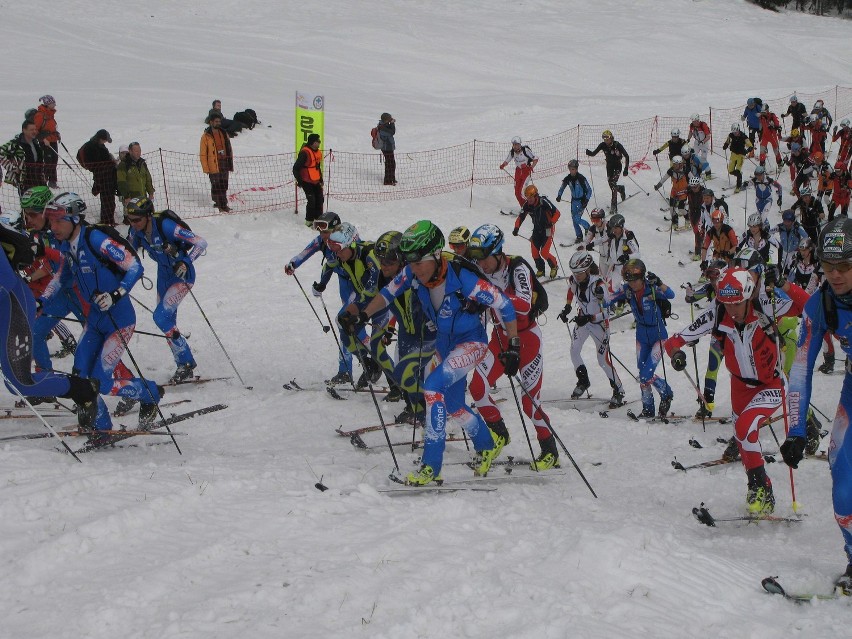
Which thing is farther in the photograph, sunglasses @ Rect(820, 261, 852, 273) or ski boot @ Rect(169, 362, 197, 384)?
ski boot @ Rect(169, 362, 197, 384)

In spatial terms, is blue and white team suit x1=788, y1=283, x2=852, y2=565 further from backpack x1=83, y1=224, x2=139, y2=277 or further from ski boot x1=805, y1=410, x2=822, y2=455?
backpack x1=83, y1=224, x2=139, y2=277

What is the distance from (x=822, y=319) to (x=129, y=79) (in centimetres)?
2914

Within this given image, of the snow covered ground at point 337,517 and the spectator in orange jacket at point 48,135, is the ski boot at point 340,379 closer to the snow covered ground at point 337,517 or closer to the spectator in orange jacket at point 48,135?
the snow covered ground at point 337,517

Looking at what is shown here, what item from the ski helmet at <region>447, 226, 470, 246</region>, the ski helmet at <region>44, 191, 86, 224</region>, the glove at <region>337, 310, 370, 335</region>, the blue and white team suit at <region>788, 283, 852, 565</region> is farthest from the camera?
the ski helmet at <region>447, 226, 470, 246</region>

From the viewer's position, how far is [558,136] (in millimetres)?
26562

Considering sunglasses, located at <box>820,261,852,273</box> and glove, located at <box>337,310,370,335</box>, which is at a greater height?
sunglasses, located at <box>820,261,852,273</box>

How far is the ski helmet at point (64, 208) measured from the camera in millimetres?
7961

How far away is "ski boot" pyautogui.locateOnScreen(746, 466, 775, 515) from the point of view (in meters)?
7.02

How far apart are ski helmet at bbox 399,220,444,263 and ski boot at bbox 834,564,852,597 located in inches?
153

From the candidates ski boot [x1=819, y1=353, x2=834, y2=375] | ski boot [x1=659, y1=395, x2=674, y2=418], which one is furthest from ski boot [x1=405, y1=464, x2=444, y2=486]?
ski boot [x1=819, y1=353, x2=834, y2=375]

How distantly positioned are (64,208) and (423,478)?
455cm

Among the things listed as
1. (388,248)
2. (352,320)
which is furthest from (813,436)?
(352,320)

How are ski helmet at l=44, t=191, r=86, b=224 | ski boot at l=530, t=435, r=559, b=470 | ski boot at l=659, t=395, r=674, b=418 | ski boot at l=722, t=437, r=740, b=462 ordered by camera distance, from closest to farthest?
ski helmet at l=44, t=191, r=86, b=224
ski boot at l=530, t=435, r=559, b=470
ski boot at l=722, t=437, r=740, b=462
ski boot at l=659, t=395, r=674, b=418

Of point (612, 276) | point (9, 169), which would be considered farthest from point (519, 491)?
point (9, 169)
